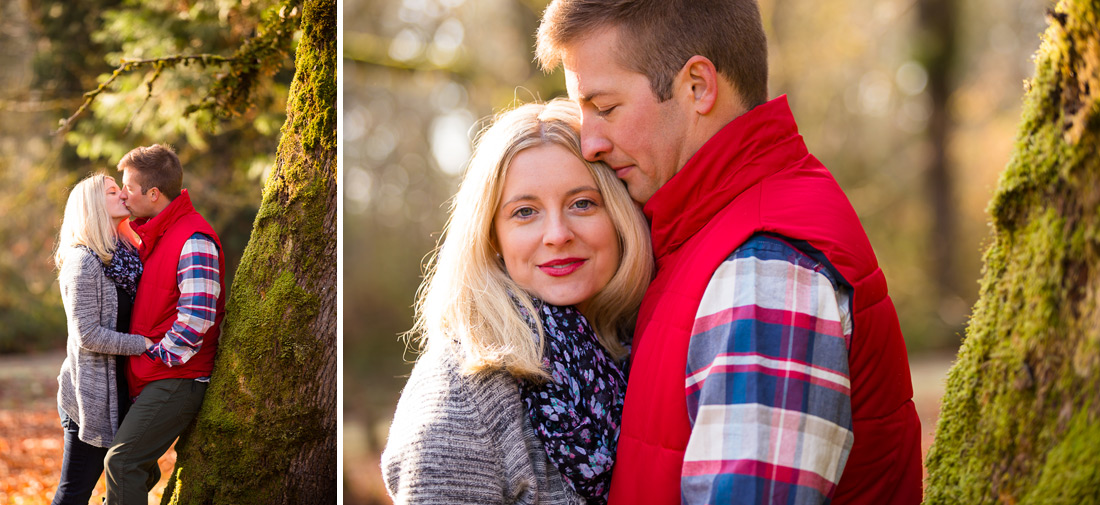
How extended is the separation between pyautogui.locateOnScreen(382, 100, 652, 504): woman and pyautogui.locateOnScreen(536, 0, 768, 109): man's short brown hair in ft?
0.93

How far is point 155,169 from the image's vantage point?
2.59 meters

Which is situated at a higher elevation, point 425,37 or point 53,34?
point 425,37

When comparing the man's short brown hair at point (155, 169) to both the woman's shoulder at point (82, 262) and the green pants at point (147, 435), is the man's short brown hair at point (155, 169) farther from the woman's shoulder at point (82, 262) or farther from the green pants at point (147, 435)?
the green pants at point (147, 435)

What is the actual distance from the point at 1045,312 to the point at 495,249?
48.6 inches

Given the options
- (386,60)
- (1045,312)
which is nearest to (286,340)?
A: (1045,312)

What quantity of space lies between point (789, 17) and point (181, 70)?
9642mm

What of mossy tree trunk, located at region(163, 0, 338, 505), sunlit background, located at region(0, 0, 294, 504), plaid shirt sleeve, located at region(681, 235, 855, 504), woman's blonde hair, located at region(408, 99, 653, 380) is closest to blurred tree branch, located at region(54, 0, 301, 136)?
sunlit background, located at region(0, 0, 294, 504)

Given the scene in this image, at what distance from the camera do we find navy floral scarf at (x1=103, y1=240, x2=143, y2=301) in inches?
95.7

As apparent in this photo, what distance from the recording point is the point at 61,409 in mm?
2490

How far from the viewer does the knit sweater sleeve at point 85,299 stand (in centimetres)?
240

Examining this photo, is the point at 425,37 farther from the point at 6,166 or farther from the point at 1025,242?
the point at 1025,242

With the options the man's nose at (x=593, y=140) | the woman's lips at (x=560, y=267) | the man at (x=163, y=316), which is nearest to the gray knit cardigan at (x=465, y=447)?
the woman's lips at (x=560, y=267)

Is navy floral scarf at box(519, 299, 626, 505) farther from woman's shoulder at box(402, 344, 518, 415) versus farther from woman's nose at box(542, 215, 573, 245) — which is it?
woman's nose at box(542, 215, 573, 245)

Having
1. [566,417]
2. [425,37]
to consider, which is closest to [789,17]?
[425,37]
